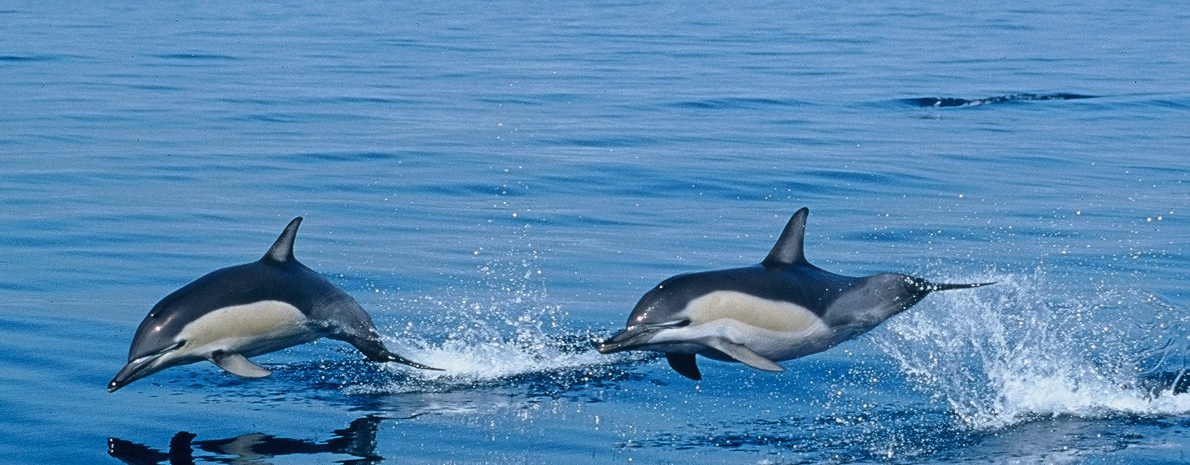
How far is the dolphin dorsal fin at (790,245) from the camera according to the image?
24.4 feet

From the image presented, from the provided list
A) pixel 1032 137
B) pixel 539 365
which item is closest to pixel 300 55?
pixel 1032 137

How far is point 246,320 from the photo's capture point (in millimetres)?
7160

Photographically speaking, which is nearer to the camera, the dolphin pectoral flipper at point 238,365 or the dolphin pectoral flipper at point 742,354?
the dolphin pectoral flipper at point 742,354

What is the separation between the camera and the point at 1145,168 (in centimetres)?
1695

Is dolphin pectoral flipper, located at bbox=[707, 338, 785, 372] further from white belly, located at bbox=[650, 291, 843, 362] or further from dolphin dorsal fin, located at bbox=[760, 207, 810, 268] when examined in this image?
dolphin dorsal fin, located at bbox=[760, 207, 810, 268]

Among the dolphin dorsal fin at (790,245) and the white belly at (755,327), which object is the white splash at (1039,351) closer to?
the white belly at (755,327)

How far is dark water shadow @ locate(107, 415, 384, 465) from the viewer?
6844 millimetres

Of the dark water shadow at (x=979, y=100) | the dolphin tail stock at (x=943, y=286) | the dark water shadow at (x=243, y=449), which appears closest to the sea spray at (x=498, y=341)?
the dark water shadow at (x=243, y=449)

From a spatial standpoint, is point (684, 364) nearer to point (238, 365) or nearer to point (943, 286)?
point (943, 286)

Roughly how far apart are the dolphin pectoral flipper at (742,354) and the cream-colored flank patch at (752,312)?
11 cm

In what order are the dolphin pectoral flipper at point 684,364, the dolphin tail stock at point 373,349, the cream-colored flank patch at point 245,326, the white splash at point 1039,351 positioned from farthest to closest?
the white splash at point 1039,351, the dolphin tail stock at point 373,349, the dolphin pectoral flipper at point 684,364, the cream-colored flank patch at point 245,326

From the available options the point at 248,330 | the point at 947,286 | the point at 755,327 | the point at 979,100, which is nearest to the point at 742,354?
the point at 755,327

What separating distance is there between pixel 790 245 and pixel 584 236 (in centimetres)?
538

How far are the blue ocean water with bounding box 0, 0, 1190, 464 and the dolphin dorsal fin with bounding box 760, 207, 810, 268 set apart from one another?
73 centimetres
